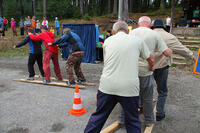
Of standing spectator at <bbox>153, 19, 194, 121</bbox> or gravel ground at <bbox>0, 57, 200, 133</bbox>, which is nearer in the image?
standing spectator at <bbox>153, 19, 194, 121</bbox>

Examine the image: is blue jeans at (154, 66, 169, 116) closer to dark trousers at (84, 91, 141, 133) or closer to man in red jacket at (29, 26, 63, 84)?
dark trousers at (84, 91, 141, 133)

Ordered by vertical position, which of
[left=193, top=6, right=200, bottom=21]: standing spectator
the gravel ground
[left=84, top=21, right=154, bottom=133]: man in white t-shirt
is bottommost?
the gravel ground

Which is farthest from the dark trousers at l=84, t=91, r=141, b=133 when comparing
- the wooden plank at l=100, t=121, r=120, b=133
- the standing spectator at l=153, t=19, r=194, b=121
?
the standing spectator at l=153, t=19, r=194, b=121

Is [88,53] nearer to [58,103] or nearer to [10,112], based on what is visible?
[58,103]

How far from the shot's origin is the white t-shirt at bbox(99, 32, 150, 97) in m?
2.57

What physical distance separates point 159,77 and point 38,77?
517cm

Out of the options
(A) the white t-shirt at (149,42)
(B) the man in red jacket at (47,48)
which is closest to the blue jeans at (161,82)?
(A) the white t-shirt at (149,42)

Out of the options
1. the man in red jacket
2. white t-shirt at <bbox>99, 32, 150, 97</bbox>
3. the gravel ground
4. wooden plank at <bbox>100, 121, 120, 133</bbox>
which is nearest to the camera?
white t-shirt at <bbox>99, 32, 150, 97</bbox>

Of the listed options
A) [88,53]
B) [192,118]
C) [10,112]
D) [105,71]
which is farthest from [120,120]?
[88,53]

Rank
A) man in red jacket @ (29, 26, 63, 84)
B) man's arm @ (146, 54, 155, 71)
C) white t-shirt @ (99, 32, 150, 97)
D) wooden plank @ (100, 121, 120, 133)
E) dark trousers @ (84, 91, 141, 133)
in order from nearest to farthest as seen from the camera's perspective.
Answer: white t-shirt @ (99, 32, 150, 97), dark trousers @ (84, 91, 141, 133), man's arm @ (146, 54, 155, 71), wooden plank @ (100, 121, 120, 133), man in red jacket @ (29, 26, 63, 84)

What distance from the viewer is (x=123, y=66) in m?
2.58

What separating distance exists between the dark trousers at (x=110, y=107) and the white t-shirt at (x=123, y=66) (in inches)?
4.1

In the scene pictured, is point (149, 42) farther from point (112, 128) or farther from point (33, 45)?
point (33, 45)

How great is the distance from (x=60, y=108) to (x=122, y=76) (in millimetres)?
2598
